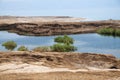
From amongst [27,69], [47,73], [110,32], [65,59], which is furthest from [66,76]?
[110,32]

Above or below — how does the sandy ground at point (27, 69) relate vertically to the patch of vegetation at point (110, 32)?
above

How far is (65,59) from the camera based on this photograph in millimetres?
17172

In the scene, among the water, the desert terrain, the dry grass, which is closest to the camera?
the dry grass

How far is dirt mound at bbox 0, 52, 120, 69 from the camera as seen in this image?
16734 mm

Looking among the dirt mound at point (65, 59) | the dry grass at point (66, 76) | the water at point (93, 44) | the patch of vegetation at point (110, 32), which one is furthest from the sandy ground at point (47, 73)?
the patch of vegetation at point (110, 32)

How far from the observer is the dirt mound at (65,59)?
16734mm

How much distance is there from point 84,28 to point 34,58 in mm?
37507

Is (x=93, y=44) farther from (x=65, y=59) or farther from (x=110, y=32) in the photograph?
(x=65, y=59)

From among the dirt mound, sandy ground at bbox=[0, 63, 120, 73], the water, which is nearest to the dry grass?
sandy ground at bbox=[0, 63, 120, 73]

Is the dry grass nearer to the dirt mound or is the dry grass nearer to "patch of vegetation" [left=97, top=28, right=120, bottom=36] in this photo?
the dirt mound

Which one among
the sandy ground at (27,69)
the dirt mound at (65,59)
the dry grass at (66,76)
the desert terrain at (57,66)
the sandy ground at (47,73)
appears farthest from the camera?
the dirt mound at (65,59)

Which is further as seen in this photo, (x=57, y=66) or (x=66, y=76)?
(x=57, y=66)

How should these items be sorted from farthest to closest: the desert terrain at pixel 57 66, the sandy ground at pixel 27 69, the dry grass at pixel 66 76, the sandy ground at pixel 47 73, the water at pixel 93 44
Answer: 1. the water at pixel 93 44
2. the sandy ground at pixel 27 69
3. the desert terrain at pixel 57 66
4. the sandy ground at pixel 47 73
5. the dry grass at pixel 66 76

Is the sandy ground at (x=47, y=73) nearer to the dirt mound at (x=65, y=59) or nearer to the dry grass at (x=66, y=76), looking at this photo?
the dry grass at (x=66, y=76)
